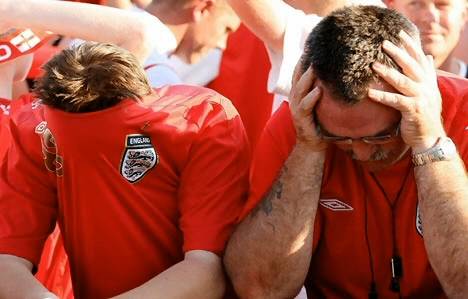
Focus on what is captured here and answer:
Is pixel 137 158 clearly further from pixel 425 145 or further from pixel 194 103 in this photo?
pixel 425 145

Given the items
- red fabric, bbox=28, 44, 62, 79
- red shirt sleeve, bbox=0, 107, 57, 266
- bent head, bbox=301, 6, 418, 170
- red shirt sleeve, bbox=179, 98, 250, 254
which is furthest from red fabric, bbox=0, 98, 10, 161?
bent head, bbox=301, 6, 418, 170

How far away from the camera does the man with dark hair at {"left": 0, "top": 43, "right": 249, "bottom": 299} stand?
337cm

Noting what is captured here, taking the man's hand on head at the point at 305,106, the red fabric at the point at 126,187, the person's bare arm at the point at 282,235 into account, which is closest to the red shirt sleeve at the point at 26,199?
the red fabric at the point at 126,187

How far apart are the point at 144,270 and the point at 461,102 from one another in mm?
1051

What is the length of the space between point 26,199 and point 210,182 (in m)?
0.57

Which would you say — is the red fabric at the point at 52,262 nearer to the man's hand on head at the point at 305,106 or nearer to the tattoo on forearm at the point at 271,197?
the tattoo on forearm at the point at 271,197

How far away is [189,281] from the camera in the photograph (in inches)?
132

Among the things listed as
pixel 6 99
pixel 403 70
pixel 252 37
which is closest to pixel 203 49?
pixel 252 37

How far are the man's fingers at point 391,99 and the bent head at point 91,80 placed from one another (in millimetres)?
689

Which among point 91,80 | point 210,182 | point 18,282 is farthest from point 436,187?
point 18,282

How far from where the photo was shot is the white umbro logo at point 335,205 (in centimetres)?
349

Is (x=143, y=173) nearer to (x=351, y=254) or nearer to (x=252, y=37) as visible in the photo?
(x=351, y=254)

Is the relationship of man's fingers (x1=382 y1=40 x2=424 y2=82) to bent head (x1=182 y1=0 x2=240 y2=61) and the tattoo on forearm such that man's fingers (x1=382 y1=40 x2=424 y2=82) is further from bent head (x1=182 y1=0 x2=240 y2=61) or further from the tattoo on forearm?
bent head (x1=182 y1=0 x2=240 y2=61)

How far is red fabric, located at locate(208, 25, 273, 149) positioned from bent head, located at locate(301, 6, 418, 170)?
144 cm
